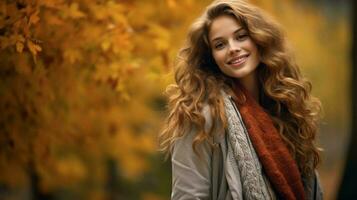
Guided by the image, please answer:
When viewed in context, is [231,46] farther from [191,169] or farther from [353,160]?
[353,160]

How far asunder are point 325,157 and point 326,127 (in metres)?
1.05

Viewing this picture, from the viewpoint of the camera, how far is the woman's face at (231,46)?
3.22m

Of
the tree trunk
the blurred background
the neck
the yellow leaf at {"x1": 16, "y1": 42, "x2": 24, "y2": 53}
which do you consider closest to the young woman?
the neck

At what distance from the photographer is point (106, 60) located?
181 inches

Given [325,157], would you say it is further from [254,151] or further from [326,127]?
[254,151]

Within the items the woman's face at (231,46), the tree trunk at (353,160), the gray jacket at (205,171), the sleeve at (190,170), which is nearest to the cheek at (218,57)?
the woman's face at (231,46)

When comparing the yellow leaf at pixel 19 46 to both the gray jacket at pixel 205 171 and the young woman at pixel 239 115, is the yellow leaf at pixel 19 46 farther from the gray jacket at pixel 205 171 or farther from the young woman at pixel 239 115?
the gray jacket at pixel 205 171

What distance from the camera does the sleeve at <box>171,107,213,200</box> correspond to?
118 inches

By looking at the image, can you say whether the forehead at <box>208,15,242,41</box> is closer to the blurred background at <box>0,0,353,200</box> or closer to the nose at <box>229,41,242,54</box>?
the nose at <box>229,41,242,54</box>

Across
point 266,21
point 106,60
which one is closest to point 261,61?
point 266,21

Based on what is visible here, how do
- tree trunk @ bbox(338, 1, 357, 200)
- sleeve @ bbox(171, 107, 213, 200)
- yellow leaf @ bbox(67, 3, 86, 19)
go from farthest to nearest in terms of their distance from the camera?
tree trunk @ bbox(338, 1, 357, 200) < yellow leaf @ bbox(67, 3, 86, 19) < sleeve @ bbox(171, 107, 213, 200)

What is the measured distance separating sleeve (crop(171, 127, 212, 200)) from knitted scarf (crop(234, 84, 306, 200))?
311mm

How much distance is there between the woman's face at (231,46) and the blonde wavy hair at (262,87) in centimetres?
4

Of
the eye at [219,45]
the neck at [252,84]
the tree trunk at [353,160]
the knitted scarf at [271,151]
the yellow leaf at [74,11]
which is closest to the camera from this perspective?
the knitted scarf at [271,151]
